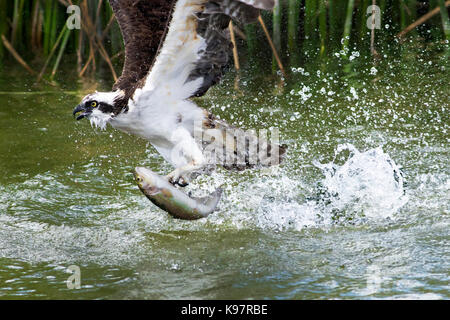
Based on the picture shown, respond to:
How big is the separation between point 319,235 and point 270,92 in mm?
3231

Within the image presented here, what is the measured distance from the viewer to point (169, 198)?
457 centimetres

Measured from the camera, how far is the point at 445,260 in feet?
14.1

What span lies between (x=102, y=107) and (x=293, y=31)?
3878 mm

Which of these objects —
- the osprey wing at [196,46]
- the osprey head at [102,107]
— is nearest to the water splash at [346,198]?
the osprey wing at [196,46]

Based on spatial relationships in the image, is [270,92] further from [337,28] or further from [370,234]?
[370,234]

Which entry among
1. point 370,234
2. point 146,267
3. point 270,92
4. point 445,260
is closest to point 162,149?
point 146,267

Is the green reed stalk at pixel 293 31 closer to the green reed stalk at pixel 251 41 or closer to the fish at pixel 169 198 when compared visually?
the green reed stalk at pixel 251 41

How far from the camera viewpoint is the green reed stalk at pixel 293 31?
26.4 feet

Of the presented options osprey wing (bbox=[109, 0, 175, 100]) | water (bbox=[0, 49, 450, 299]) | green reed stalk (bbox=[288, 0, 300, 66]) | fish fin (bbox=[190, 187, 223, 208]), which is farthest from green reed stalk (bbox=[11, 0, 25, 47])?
fish fin (bbox=[190, 187, 223, 208])

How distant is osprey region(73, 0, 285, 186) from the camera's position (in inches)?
195

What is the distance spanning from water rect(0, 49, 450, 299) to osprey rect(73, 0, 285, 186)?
438mm

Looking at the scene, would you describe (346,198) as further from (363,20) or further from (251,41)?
(251,41)

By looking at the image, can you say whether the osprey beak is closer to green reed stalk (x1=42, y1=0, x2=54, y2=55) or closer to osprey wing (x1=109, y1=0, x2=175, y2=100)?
osprey wing (x1=109, y1=0, x2=175, y2=100)
